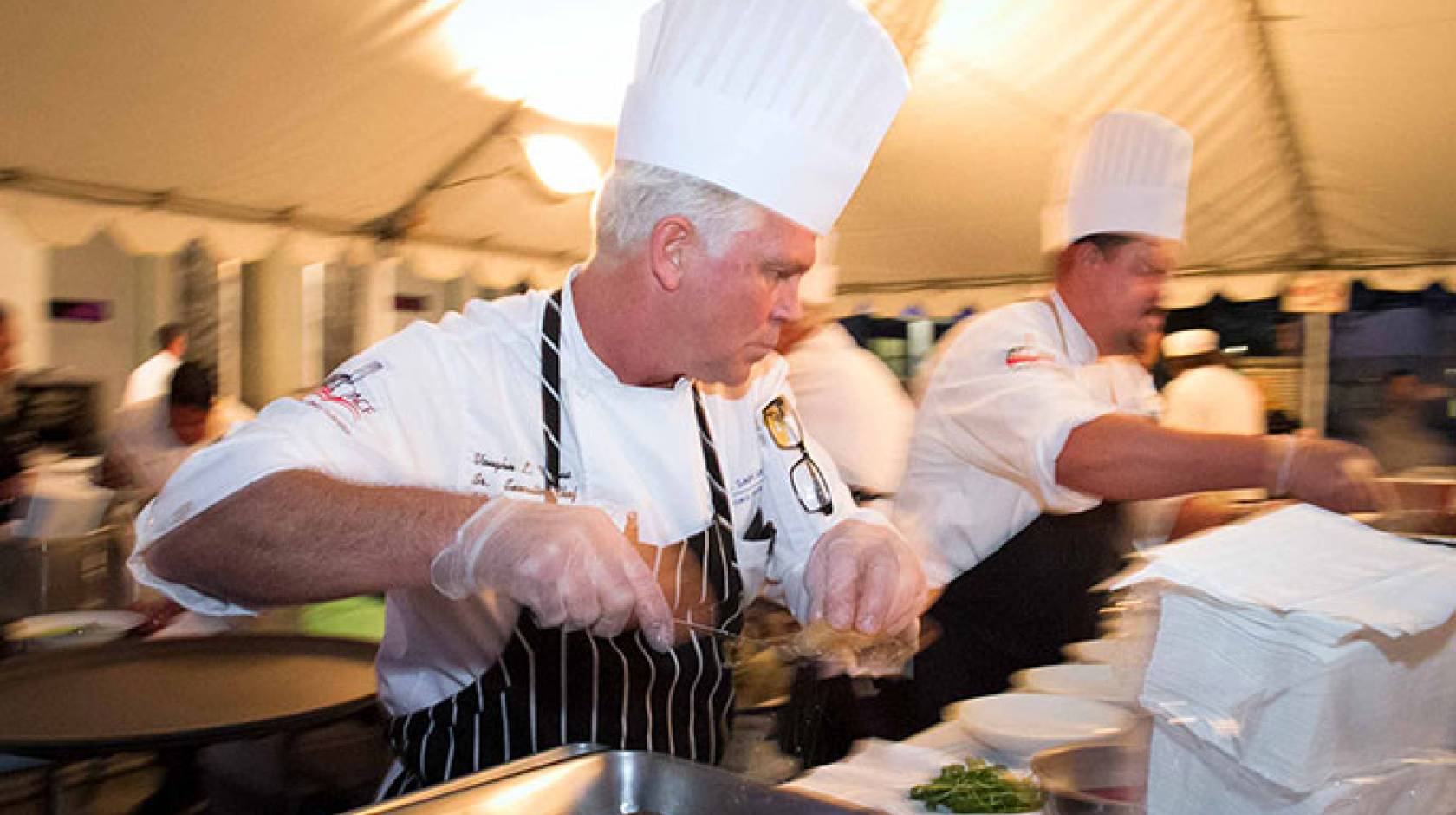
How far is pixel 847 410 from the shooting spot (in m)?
3.52

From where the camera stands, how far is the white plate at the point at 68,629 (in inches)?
113

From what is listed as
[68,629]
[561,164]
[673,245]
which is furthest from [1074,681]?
[561,164]

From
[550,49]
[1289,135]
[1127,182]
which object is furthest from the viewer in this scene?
[1289,135]

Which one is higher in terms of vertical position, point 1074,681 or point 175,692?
point 1074,681

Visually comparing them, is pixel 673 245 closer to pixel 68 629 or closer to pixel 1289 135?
pixel 68 629

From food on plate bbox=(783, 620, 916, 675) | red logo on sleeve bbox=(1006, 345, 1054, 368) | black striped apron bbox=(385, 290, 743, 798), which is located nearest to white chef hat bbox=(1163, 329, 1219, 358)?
red logo on sleeve bbox=(1006, 345, 1054, 368)

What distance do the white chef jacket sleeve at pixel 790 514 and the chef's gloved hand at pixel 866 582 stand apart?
0.28 feet

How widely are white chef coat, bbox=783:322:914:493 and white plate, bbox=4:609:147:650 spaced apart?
207cm

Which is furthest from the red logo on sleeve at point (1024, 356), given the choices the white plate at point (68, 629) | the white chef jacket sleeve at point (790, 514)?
the white plate at point (68, 629)

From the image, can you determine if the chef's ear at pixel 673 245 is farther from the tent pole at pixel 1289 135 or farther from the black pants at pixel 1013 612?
the tent pole at pixel 1289 135

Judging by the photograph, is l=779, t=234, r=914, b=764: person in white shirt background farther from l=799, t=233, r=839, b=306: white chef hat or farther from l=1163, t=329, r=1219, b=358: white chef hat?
l=1163, t=329, r=1219, b=358: white chef hat

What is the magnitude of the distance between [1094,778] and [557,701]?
0.75m

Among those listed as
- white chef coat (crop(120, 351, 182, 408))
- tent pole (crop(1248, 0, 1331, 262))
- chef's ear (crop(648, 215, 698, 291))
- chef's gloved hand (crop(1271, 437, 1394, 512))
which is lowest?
chef's gloved hand (crop(1271, 437, 1394, 512))

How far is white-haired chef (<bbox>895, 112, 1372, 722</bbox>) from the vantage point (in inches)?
86.6
